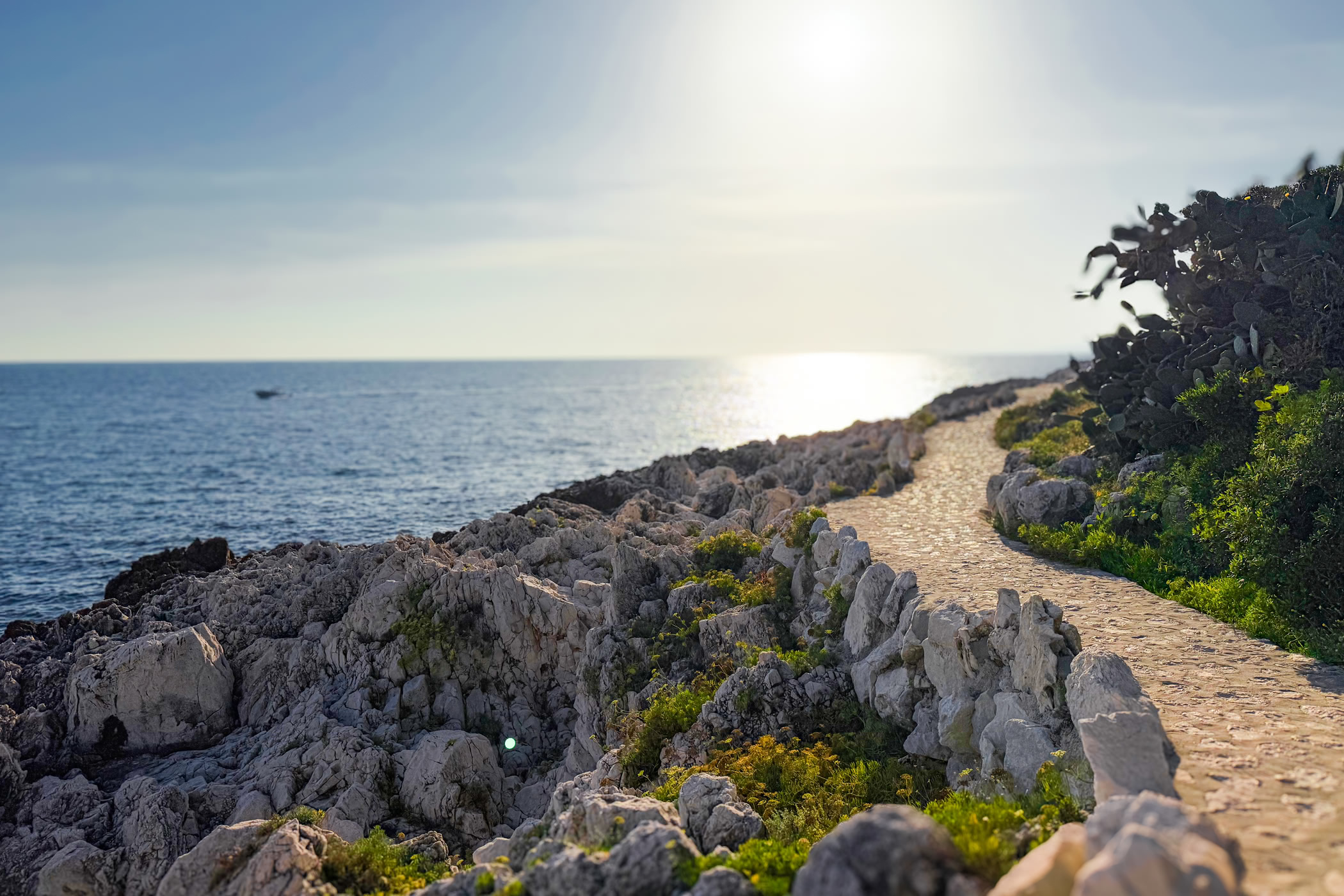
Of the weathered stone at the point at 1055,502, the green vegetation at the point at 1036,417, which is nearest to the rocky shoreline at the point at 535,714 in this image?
the weathered stone at the point at 1055,502

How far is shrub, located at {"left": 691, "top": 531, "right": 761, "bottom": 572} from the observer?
23250 millimetres

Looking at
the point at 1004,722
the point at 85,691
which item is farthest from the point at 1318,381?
the point at 85,691

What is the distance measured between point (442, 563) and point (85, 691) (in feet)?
29.4

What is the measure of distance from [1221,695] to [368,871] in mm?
12521

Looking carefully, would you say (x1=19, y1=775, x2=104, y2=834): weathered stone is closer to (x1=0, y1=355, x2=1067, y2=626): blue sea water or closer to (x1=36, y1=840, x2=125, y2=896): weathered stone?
(x1=36, y1=840, x2=125, y2=896): weathered stone

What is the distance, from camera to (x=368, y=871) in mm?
11914

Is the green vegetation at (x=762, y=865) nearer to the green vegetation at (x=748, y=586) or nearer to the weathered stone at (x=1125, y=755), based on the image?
the weathered stone at (x=1125, y=755)

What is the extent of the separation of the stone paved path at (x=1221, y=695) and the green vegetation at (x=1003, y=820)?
1.37m

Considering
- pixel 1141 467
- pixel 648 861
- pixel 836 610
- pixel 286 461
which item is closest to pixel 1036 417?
pixel 1141 467

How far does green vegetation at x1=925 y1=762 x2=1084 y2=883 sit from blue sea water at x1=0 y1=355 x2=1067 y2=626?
35.1 meters

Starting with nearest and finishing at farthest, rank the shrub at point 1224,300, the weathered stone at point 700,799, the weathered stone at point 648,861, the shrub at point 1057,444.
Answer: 1. the weathered stone at point 648,861
2. the weathered stone at point 700,799
3. the shrub at point 1224,300
4. the shrub at point 1057,444

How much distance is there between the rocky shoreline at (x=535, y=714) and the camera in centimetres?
880

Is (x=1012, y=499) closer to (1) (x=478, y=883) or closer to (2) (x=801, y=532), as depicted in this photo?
(2) (x=801, y=532)

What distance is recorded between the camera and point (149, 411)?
126m
